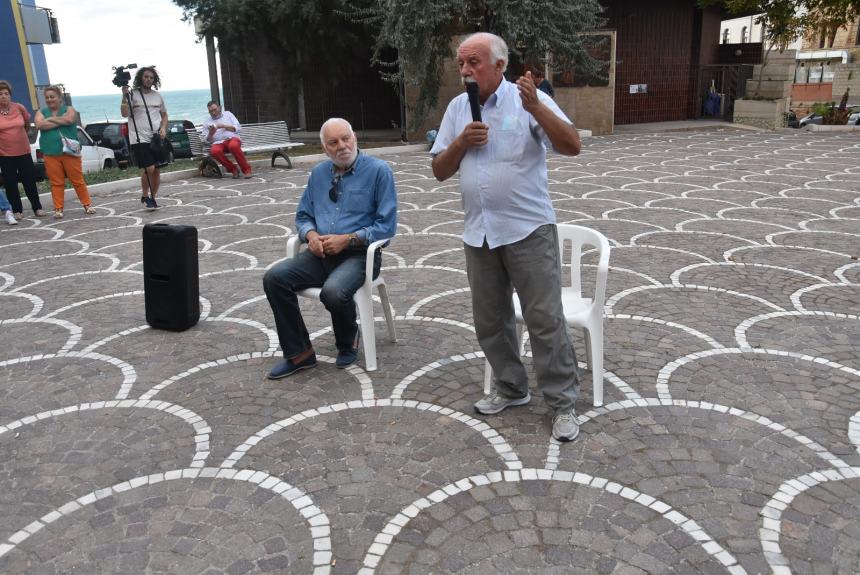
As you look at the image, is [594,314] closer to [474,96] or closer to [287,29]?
[474,96]

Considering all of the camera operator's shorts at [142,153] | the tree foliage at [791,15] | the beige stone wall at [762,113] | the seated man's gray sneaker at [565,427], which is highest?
the tree foliage at [791,15]

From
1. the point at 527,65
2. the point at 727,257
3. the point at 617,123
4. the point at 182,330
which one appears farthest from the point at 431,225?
the point at 617,123

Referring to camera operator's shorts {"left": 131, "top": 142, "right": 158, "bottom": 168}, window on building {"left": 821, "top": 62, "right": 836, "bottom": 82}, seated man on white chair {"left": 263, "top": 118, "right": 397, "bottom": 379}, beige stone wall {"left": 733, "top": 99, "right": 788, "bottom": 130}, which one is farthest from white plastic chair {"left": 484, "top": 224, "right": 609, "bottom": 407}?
window on building {"left": 821, "top": 62, "right": 836, "bottom": 82}

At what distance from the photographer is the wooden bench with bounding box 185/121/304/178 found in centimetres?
1344

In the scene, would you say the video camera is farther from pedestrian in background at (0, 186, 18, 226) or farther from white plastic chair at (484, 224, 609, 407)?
white plastic chair at (484, 224, 609, 407)

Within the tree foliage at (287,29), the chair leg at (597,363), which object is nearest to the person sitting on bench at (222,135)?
the tree foliage at (287,29)

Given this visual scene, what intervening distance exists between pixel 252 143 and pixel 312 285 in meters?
Result: 11.3

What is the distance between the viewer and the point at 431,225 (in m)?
8.36

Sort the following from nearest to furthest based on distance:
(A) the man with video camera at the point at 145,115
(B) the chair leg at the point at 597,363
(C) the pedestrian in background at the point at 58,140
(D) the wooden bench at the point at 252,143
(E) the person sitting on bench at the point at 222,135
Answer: (B) the chair leg at the point at 597,363
(C) the pedestrian in background at the point at 58,140
(A) the man with video camera at the point at 145,115
(E) the person sitting on bench at the point at 222,135
(D) the wooden bench at the point at 252,143

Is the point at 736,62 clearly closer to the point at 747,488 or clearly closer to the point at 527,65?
the point at 527,65

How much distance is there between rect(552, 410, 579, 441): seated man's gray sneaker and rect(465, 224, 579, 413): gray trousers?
33 millimetres

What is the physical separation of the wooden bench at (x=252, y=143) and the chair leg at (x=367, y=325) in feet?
32.6

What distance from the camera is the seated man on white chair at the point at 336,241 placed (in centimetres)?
418

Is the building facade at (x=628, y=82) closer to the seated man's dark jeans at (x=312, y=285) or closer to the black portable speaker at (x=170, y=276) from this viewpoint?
the black portable speaker at (x=170, y=276)
